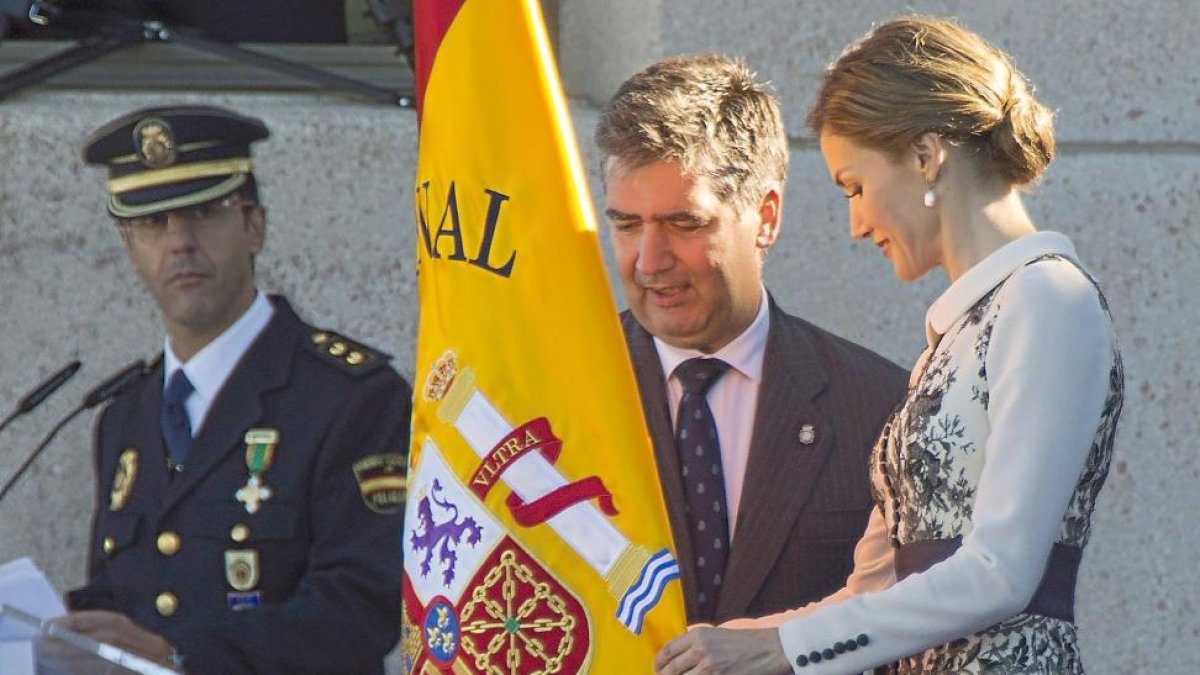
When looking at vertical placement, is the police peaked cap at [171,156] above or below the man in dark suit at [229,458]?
above

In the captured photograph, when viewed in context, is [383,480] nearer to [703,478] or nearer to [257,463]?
[257,463]

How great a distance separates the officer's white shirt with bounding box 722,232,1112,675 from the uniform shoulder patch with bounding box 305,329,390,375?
1092 mm

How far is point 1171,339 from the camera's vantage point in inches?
175

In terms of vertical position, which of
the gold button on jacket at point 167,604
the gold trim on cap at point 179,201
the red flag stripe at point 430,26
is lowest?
the gold button on jacket at point 167,604

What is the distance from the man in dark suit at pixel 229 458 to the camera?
315 cm

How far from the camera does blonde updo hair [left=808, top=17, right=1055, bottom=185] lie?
100 inches

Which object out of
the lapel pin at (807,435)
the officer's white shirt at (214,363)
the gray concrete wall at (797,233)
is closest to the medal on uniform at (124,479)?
the officer's white shirt at (214,363)

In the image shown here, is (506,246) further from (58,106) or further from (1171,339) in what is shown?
(1171,339)

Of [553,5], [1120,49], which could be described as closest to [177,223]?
[553,5]

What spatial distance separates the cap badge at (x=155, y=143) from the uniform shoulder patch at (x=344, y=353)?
362mm

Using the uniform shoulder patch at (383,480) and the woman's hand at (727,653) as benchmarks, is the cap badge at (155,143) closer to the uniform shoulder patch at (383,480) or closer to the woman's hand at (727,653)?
the uniform shoulder patch at (383,480)

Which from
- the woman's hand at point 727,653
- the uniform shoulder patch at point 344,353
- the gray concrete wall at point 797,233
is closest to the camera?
the woman's hand at point 727,653

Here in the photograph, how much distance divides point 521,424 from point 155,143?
100 centimetres

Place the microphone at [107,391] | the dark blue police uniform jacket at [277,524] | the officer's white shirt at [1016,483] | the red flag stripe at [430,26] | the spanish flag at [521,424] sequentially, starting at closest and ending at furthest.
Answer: the officer's white shirt at [1016,483]
the spanish flag at [521,424]
the red flag stripe at [430,26]
the dark blue police uniform jacket at [277,524]
the microphone at [107,391]
